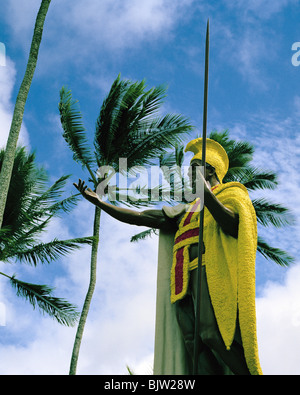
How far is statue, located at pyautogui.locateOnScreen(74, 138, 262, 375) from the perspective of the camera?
4281 mm

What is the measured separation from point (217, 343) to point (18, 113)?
8.51 metres

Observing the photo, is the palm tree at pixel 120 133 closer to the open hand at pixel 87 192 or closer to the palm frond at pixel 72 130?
the palm frond at pixel 72 130

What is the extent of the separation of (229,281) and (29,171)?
10.5m

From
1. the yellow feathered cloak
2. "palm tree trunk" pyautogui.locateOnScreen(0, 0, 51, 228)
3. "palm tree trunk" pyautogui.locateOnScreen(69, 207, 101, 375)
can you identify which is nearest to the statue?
the yellow feathered cloak

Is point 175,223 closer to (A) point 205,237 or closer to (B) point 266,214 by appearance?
(A) point 205,237

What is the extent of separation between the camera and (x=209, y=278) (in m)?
4.52

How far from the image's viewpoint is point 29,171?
46.6 feet

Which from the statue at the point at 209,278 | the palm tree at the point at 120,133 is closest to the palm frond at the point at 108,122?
the palm tree at the point at 120,133

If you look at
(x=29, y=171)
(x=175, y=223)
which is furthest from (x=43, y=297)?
(x=175, y=223)

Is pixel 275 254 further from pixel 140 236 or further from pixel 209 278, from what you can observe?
pixel 209 278

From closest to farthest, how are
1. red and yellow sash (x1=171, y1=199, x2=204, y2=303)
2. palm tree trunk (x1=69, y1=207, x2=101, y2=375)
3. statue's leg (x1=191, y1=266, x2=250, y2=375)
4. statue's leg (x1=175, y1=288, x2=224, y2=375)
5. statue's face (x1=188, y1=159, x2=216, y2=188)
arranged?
statue's leg (x1=191, y1=266, x2=250, y2=375), statue's leg (x1=175, y1=288, x2=224, y2=375), red and yellow sash (x1=171, y1=199, x2=204, y2=303), statue's face (x1=188, y1=159, x2=216, y2=188), palm tree trunk (x1=69, y1=207, x2=101, y2=375)

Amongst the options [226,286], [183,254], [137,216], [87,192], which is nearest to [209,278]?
[226,286]

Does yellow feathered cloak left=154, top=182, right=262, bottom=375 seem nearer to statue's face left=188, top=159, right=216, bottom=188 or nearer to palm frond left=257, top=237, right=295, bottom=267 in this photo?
statue's face left=188, top=159, right=216, bottom=188

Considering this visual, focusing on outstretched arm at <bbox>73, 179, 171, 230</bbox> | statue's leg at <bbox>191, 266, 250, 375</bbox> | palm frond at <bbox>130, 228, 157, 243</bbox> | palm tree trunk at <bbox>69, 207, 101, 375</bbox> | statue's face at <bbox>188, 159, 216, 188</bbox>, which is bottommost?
statue's leg at <bbox>191, 266, 250, 375</bbox>
